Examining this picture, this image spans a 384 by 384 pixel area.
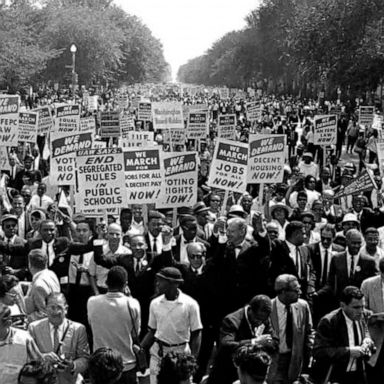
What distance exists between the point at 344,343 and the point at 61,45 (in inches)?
2736

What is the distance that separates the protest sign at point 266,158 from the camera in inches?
512

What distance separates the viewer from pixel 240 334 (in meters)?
6.30

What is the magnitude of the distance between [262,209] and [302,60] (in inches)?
1417

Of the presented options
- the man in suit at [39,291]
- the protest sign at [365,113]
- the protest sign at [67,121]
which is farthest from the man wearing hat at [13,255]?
the protest sign at [365,113]

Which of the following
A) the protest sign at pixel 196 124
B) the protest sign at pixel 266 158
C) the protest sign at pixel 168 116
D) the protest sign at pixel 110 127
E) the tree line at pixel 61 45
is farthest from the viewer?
the tree line at pixel 61 45

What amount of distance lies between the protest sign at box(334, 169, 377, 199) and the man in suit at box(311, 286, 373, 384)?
5543mm

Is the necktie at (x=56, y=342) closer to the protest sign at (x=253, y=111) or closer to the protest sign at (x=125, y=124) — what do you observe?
the protest sign at (x=125, y=124)

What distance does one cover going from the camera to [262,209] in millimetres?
12539

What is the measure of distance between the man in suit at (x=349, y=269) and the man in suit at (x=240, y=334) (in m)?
2.08

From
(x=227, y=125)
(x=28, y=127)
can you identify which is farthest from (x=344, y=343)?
(x=227, y=125)

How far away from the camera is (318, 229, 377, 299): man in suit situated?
838 cm

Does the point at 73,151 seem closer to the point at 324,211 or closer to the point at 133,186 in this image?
the point at 133,186

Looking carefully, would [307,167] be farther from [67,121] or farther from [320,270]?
[320,270]

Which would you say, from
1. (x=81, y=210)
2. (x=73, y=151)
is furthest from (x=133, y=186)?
(x=73, y=151)
